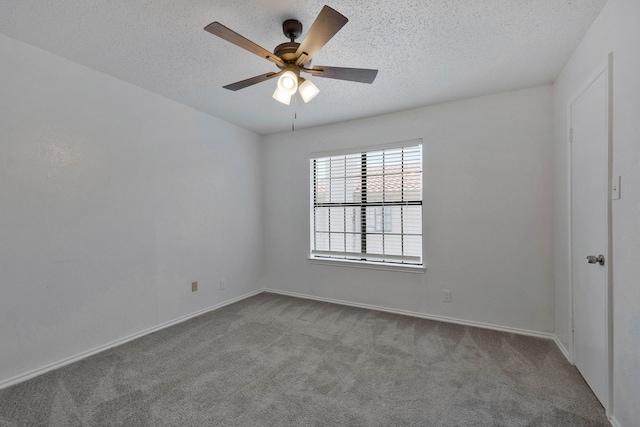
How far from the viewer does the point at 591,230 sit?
185cm

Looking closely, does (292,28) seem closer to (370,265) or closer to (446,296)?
(370,265)

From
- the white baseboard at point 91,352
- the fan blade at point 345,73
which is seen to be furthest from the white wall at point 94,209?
the fan blade at point 345,73

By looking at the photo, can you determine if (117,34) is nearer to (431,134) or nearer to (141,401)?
(141,401)

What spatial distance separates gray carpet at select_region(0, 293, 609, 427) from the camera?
167 centimetres

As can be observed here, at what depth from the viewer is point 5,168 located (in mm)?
1980

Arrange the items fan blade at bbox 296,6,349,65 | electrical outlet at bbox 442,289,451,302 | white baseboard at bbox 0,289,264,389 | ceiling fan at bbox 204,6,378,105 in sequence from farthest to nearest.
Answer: electrical outlet at bbox 442,289,451,302, white baseboard at bbox 0,289,264,389, ceiling fan at bbox 204,6,378,105, fan blade at bbox 296,6,349,65

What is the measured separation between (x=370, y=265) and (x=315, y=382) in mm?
1764

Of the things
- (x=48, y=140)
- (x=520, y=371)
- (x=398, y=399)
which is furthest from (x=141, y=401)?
(x=520, y=371)

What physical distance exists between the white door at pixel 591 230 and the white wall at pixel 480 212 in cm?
56

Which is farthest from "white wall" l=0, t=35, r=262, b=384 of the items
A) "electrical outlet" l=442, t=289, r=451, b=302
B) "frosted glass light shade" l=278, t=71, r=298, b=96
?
"electrical outlet" l=442, t=289, r=451, b=302

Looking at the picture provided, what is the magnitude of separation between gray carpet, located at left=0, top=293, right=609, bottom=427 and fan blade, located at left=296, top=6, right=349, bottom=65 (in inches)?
86.1

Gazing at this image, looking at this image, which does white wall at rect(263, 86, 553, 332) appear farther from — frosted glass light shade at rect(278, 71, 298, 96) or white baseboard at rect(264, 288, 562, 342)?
frosted glass light shade at rect(278, 71, 298, 96)

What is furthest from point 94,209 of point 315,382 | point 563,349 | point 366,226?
point 563,349

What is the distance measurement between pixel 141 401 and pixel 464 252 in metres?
3.13
